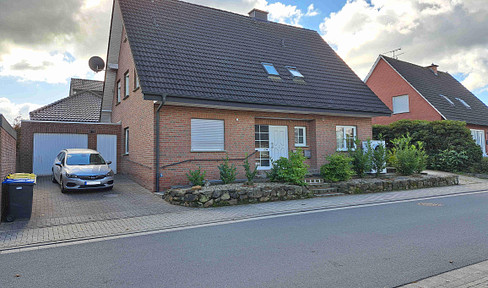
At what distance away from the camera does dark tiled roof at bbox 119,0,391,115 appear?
12.4m

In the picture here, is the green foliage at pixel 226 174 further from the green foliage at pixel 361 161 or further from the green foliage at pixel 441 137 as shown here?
the green foliage at pixel 441 137

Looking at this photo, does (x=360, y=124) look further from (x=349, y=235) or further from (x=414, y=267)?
(x=414, y=267)

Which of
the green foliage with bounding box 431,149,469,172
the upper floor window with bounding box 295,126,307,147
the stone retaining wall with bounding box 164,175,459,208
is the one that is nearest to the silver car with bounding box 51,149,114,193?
the stone retaining wall with bounding box 164,175,459,208

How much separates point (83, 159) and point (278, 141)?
7.94 metres

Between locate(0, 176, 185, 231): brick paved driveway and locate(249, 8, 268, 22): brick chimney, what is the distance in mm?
13412

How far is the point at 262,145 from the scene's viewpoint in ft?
47.1

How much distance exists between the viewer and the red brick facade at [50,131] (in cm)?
1565

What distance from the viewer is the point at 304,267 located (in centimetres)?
450

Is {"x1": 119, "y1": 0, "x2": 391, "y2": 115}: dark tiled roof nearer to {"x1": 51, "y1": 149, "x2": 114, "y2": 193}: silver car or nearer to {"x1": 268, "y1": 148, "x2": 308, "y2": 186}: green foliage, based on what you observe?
{"x1": 268, "y1": 148, "x2": 308, "y2": 186}: green foliage

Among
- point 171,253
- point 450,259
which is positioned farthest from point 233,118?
point 450,259

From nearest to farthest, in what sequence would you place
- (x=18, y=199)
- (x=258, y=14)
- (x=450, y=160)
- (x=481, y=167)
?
(x=18, y=199) → (x=481, y=167) → (x=450, y=160) → (x=258, y=14)

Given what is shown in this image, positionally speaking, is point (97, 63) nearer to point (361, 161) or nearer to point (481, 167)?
point (361, 161)

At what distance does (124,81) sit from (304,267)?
14520mm

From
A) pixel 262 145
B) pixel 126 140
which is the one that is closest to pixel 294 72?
pixel 262 145
